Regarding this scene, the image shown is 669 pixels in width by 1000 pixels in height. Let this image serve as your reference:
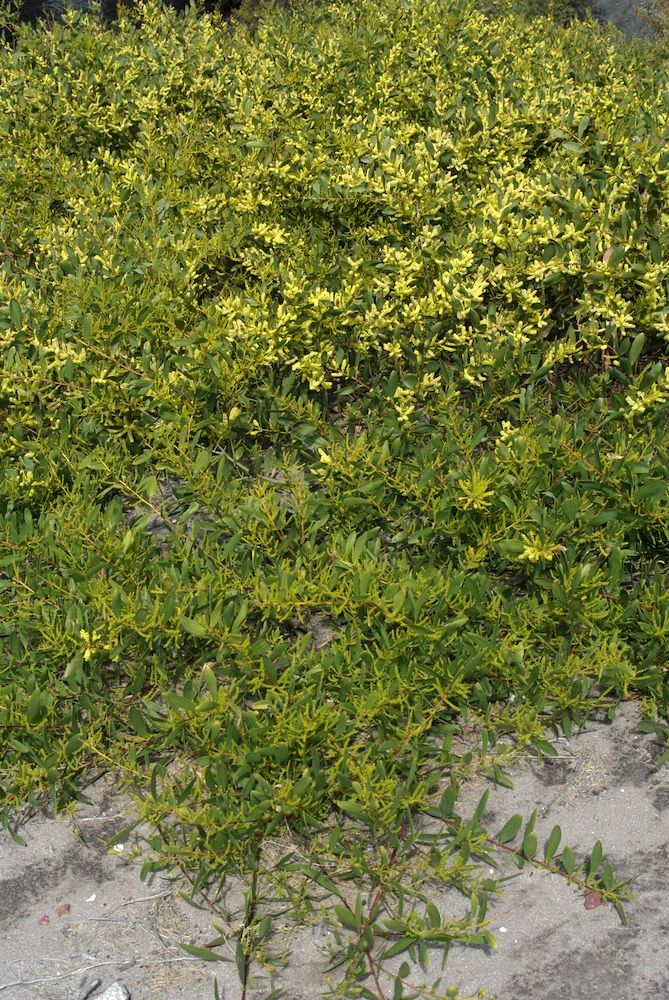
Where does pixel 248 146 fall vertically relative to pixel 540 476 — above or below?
above

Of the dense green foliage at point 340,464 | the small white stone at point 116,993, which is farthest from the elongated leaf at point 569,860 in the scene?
the small white stone at point 116,993

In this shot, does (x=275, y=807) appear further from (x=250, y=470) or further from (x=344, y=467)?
(x=250, y=470)

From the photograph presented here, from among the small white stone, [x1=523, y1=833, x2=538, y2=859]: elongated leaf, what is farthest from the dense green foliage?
the small white stone

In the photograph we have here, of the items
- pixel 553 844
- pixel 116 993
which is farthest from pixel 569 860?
pixel 116 993

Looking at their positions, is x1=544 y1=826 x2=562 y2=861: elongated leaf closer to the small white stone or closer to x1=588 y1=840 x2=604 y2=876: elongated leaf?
x1=588 y1=840 x2=604 y2=876: elongated leaf

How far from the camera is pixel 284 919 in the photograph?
2.43 m

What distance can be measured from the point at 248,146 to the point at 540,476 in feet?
7.06

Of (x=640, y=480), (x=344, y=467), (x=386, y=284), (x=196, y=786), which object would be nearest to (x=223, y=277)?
(x=386, y=284)

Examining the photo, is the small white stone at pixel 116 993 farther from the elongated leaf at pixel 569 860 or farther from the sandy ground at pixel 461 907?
the elongated leaf at pixel 569 860

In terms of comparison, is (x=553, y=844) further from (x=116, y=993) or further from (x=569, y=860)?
(x=116, y=993)

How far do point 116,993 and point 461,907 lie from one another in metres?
0.84

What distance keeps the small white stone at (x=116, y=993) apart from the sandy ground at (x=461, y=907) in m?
0.02

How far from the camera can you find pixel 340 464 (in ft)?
10.3

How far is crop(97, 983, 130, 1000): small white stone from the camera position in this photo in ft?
7.46
